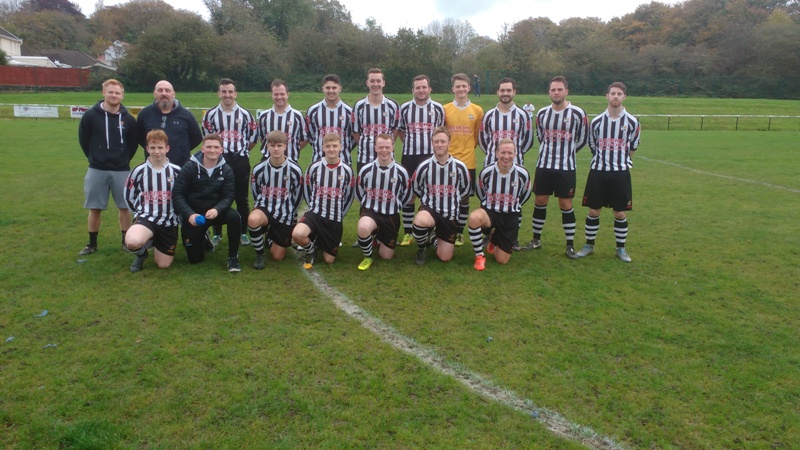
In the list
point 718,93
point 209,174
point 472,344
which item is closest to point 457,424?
point 472,344

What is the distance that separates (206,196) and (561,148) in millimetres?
3916

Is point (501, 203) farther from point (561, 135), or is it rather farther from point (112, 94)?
point (112, 94)

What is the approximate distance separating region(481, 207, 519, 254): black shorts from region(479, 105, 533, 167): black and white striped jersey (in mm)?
708

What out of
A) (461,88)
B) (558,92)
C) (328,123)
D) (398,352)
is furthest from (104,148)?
(558,92)

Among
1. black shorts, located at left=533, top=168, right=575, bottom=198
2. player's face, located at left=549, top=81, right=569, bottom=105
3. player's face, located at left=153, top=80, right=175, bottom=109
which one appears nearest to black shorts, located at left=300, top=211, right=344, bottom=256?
player's face, located at left=153, top=80, right=175, bottom=109

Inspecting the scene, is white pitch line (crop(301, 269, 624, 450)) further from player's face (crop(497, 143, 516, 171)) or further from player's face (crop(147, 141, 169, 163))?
player's face (crop(147, 141, 169, 163))

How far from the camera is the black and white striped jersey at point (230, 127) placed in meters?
6.43

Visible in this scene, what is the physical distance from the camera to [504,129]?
650cm

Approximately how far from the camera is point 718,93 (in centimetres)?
4456

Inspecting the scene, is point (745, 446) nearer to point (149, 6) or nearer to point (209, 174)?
point (209, 174)

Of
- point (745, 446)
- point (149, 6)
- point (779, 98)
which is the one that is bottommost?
point (745, 446)

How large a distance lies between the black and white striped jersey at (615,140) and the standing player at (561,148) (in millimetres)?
223

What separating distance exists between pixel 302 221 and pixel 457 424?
3.15m

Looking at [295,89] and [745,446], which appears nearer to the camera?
[745,446]
